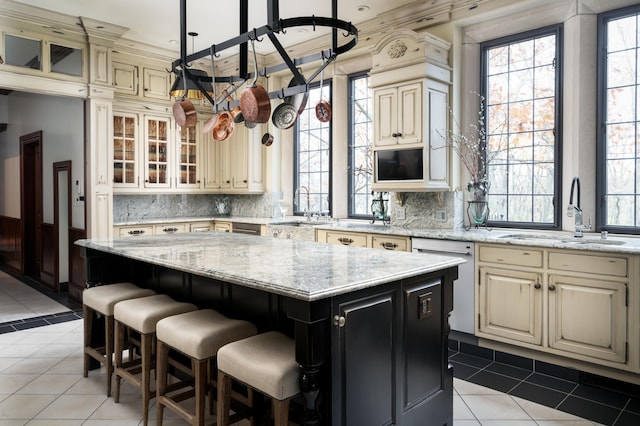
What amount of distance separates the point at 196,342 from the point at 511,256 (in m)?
2.44

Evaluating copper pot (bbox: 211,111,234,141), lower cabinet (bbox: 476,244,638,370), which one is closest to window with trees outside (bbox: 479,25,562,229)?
lower cabinet (bbox: 476,244,638,370)

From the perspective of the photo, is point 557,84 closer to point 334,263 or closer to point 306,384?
point 334,263

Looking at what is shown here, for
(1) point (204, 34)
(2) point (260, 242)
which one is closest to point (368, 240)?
(2) point (260, 242)

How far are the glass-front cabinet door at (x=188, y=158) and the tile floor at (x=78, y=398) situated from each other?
2877 mm

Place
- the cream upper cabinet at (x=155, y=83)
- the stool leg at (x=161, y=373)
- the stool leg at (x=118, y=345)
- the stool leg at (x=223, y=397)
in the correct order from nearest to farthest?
the stool leg at (x=223, y=397), the stool leg at (x=161, y=373), the stool leg at (x=118, y=345), the cream upper cabinet at (x=155, y=83)

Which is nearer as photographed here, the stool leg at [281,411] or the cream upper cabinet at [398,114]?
the stool leg at [281,411]

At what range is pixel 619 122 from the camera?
12.4 feet

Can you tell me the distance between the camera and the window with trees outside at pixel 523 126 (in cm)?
415

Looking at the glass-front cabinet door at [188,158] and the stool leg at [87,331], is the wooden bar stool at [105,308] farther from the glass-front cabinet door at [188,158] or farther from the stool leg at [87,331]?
the glass-front cabinet door at [188,158]

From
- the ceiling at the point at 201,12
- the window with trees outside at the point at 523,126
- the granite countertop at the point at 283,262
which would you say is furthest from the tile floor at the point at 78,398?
the ceiling at the point at 201,12

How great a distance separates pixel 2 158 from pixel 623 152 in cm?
951

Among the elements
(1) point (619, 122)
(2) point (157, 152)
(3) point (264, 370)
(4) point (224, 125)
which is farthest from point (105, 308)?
(1) point (619, 122)

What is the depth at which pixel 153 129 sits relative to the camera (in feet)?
20.6

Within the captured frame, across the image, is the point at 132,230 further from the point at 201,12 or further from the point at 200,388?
the point at 200,388
